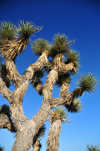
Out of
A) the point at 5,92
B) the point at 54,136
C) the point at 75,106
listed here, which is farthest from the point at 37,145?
the point at 5,92

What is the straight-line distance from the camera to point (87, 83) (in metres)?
5.34

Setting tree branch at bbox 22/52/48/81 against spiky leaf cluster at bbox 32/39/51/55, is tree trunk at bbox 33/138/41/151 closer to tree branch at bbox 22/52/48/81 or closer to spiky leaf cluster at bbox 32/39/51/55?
tree branch at bbox 22/52/48/81

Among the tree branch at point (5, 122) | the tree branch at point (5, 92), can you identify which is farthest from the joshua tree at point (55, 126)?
the tree branch at point (5, 92)

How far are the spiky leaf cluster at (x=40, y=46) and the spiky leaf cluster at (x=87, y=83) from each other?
2816mm

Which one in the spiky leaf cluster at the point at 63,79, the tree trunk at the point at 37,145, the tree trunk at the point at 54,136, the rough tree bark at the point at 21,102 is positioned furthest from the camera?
the spiky leaf cluster at the point at 63,79

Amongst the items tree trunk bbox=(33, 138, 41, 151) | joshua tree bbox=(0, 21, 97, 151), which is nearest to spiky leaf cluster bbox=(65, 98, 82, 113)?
joshua tree bbox=(0, 21, 97, 151)

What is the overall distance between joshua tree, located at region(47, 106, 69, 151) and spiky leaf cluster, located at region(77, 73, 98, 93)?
1.24 metres

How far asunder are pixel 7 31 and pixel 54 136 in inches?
176

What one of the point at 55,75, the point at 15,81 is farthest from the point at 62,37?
the point at 15,81

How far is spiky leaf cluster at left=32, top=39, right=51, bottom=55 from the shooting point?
24.4 ft

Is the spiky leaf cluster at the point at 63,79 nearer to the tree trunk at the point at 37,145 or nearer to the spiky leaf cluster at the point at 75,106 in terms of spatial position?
the spiky leaf cluster at the point at 75,106

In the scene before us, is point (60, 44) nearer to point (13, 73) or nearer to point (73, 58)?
point (73, 58)

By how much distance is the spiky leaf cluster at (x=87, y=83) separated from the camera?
17.6 ft

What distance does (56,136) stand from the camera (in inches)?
192
